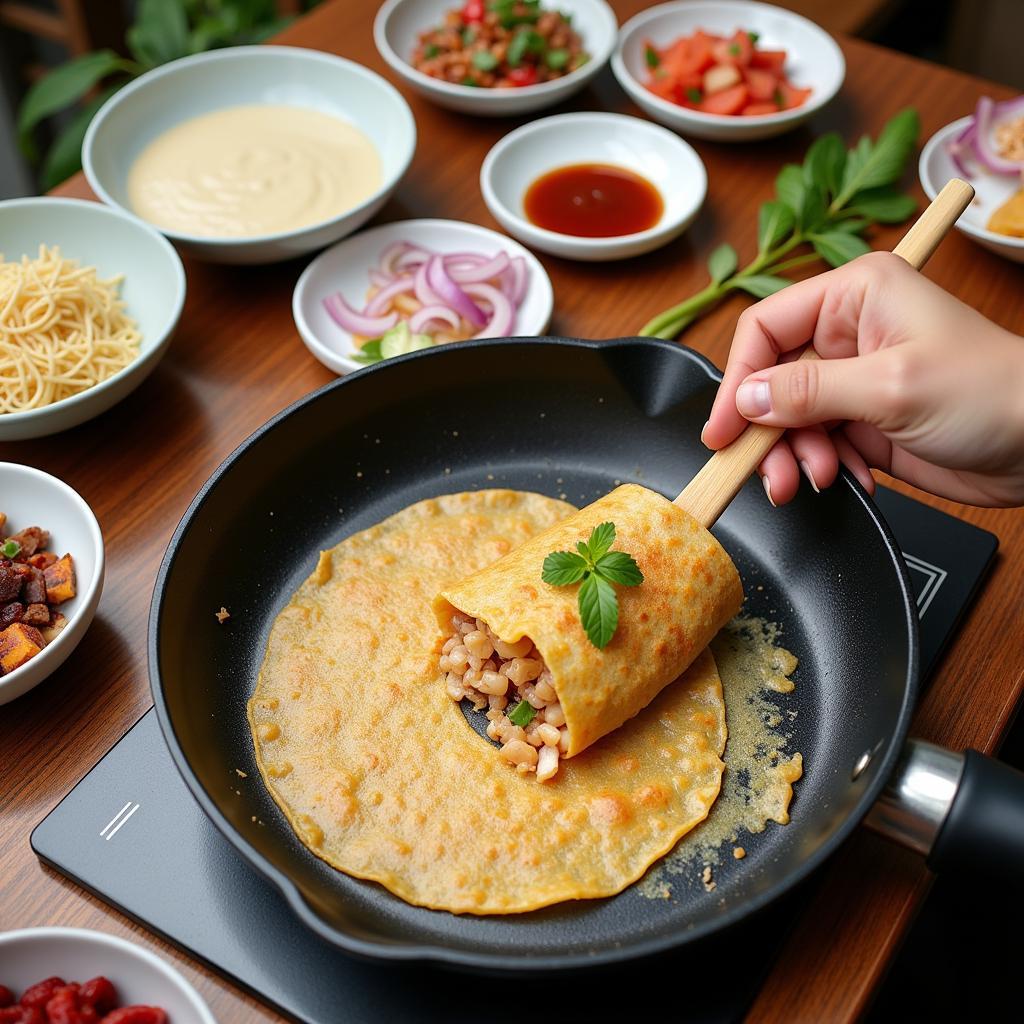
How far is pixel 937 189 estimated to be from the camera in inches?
115

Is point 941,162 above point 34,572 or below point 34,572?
above

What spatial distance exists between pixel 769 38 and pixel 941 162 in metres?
0.76

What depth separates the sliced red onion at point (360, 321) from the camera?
2.60m

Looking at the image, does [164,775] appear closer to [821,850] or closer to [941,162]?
[821,850]

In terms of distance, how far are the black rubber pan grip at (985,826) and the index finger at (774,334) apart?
73 cm

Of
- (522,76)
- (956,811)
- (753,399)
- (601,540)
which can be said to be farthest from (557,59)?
(956,811)

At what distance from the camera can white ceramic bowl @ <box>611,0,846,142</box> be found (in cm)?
305

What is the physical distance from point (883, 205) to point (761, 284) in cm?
48

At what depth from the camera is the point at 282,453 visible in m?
2.11

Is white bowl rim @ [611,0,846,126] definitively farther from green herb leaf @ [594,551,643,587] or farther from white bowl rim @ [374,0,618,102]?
green herb leaf @ [594,551,643,587]

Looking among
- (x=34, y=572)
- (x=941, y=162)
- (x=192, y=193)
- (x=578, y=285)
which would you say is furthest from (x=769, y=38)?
(x=34, y=572)

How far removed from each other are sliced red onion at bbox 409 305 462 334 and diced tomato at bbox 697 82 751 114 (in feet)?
3.79

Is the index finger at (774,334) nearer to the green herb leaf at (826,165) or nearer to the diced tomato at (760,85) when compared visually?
the green herb leaf at (826,165)

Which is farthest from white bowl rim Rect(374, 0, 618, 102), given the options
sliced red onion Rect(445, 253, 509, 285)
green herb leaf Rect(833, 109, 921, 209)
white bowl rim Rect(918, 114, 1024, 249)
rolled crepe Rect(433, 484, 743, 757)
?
rolled crepe Rect(433, 484, 743, 757)
